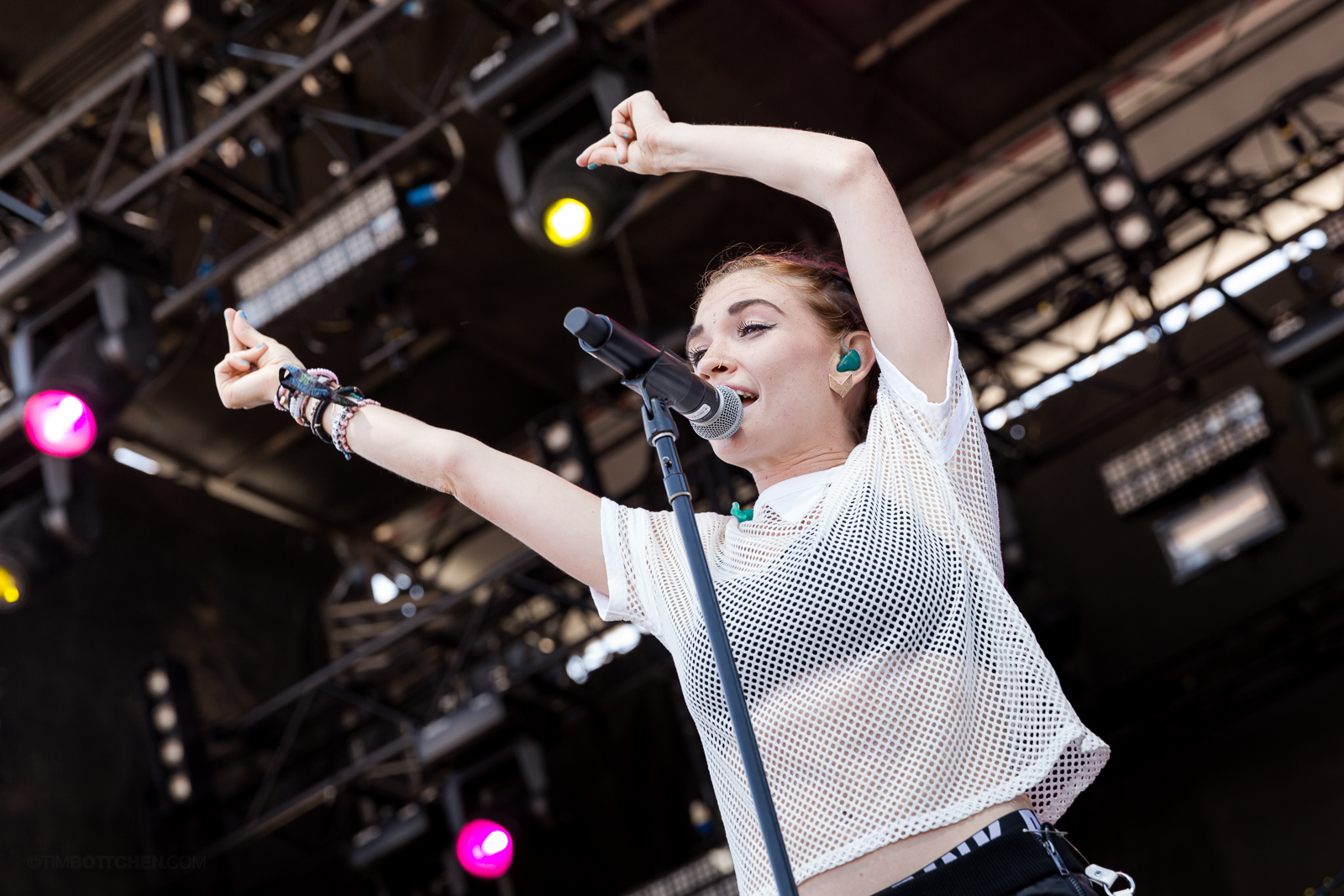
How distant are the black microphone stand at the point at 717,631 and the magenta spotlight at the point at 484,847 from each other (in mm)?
5672

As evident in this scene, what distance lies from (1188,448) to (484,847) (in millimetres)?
3998

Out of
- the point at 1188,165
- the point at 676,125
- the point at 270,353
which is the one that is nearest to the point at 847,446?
the point at 676,125

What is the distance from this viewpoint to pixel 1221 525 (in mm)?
6504

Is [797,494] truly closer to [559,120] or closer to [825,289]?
[825,289]

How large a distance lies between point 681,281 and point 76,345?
364 cm

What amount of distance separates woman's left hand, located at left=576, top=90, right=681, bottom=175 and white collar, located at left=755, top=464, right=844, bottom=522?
363 millimetres

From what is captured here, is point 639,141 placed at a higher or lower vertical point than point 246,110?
lower

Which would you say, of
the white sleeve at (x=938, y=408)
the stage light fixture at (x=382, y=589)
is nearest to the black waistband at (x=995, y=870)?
the white sleeve at (x=938, y=408)

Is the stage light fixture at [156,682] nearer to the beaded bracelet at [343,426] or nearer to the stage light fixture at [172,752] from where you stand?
the stage light fixture at [172,752]

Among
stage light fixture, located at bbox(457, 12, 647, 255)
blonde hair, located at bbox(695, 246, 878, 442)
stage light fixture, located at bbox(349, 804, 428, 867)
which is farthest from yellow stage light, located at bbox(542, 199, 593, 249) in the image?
stage light fixture, located at bbox(349, 804, 428, 867)

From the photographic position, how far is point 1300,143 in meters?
5.68

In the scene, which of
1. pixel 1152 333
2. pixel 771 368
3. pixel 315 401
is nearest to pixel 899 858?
pixel 771 368

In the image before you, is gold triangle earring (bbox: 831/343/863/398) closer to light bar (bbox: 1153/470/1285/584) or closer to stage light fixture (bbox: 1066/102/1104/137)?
stage light fixture (bbox: 1066/102/1104/137)

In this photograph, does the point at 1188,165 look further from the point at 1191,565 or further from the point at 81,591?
the point at 81,591
